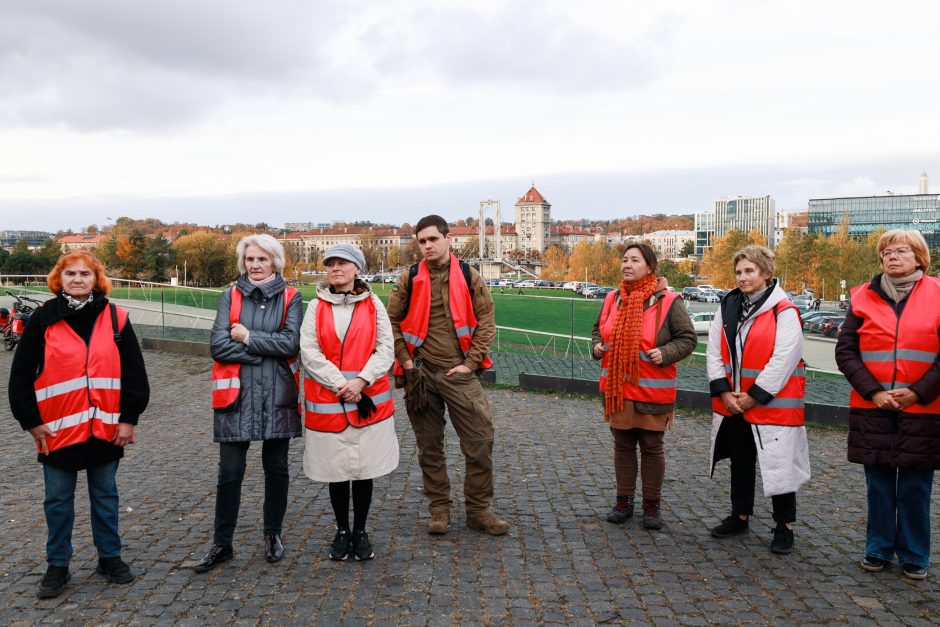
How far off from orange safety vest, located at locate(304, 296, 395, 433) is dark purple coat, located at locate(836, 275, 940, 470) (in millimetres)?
2909

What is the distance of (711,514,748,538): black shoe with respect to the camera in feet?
17.2

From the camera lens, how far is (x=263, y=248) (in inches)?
186

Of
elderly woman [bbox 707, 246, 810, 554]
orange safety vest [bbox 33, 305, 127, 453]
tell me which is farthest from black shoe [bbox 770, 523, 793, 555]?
orange safety vest [bbox 33, 305, 127, 453]

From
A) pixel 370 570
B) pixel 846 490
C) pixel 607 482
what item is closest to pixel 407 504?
pixel 370 570

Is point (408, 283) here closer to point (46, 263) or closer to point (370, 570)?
point (370, 570)

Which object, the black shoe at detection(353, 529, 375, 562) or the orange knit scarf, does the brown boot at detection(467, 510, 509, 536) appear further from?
the orange knit scarf

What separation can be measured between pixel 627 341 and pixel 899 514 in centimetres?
198

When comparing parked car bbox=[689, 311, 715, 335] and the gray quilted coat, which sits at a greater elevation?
the gray quilted coat

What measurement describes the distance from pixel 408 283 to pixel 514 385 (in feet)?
25.0

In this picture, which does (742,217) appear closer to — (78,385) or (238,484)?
(238,484)

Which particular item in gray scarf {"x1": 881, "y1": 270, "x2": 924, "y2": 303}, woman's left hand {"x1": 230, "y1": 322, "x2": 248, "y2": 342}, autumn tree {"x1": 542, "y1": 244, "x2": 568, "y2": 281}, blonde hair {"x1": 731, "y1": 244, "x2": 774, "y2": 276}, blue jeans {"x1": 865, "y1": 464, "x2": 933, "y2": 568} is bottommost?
autumn tree {"x1": 542, "y1": 244, "x2": 568, "y2": 281}

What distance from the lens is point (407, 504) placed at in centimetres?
603

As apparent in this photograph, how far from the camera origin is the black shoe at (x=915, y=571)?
4441mm

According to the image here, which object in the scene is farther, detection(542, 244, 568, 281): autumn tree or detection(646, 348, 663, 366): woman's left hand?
detection(542, 244, 568, 281): autumn tree
